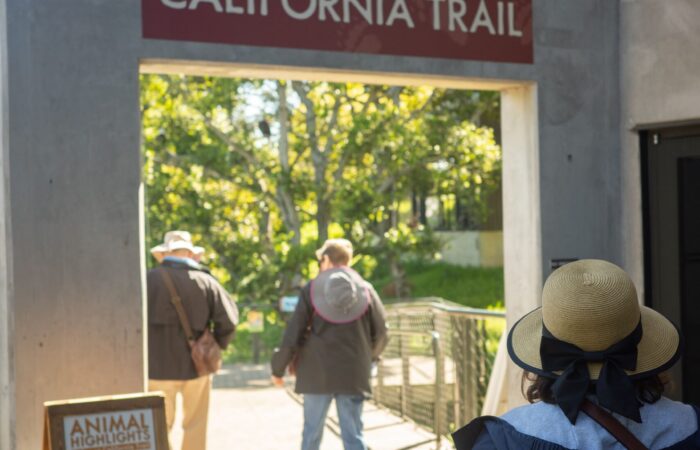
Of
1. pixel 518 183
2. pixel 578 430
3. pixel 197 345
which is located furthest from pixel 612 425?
pixel 197 345

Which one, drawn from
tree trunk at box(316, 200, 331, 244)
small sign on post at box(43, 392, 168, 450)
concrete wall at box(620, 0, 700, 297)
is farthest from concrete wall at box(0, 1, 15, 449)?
tree trunk at box(316, 200, 331, 244)

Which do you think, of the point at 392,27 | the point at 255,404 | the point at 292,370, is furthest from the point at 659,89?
the point at 255,404

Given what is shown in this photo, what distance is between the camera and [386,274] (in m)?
35.5

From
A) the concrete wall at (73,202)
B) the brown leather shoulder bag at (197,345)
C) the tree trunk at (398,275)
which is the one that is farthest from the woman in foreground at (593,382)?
the tree trunk at (398,275)

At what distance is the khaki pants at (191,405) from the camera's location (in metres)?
7.29

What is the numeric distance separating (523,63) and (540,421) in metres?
A: 3.97

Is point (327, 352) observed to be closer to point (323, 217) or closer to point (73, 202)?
point (73, 202)

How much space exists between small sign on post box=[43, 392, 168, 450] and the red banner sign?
1.72 meters

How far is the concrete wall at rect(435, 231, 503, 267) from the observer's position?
120 feet

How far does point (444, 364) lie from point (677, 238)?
3.95m

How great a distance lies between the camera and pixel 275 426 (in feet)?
32.4

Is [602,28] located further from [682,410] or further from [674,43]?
[682,410]

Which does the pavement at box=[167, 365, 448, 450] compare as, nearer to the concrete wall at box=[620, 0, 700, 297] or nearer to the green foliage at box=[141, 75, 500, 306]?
the concrete wall at box=[620, 0, 700, 297]

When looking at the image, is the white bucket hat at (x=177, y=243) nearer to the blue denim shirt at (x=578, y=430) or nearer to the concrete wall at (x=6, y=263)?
the concrete wall at (x=6, y=263)
